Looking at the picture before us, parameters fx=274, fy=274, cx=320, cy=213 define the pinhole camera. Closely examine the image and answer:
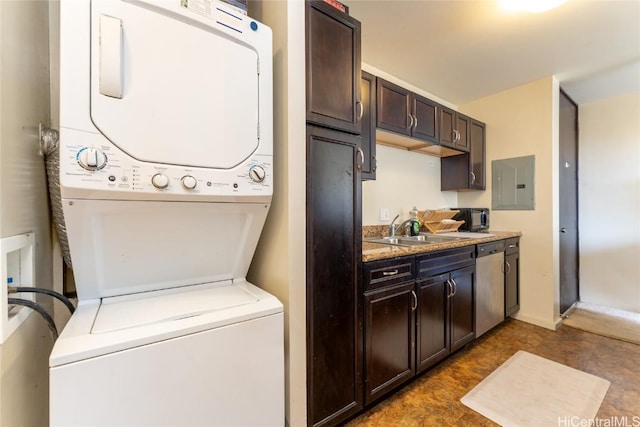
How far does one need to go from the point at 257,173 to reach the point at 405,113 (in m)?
1.60

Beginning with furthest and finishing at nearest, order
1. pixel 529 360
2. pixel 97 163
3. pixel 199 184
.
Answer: pixel 529 360, pixel 199 184, pixel 97 163

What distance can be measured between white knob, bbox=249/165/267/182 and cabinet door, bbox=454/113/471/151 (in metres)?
2.32

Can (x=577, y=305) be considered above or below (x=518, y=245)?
below

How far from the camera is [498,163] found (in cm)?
304

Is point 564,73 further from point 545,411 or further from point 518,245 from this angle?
point 545,411

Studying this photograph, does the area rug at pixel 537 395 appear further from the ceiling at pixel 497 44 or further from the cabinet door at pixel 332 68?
the ceiling at pixel 497 44

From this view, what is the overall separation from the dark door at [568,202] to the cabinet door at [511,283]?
1.61ft

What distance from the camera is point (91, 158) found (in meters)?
0.75

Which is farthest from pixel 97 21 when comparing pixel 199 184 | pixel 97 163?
pixel 199 184

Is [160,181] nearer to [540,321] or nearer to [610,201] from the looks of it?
[540,321]

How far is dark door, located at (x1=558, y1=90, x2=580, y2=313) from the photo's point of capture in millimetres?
2932

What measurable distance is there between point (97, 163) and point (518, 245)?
3.46 metres

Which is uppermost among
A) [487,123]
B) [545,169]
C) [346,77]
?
[487,123]

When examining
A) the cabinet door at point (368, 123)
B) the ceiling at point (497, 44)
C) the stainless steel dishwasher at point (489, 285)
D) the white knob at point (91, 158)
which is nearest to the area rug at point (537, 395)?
the stainless steel dishwasher at point (489, 285)
